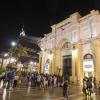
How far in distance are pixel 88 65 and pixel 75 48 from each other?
16.2 ft

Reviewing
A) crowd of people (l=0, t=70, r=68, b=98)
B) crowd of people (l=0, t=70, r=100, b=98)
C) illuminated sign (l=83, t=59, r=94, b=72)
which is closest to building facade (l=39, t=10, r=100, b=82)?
illuminated sign (l=83, t=59, r=94, b=72)

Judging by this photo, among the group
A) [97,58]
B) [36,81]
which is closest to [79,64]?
[97,58]

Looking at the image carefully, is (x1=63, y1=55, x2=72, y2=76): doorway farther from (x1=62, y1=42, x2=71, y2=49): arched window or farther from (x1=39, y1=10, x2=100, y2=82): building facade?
(x1=62, y1=42, x2=71, y2=49): arched window

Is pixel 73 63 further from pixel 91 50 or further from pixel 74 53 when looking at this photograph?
pixel 91 50

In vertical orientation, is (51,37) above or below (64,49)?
above

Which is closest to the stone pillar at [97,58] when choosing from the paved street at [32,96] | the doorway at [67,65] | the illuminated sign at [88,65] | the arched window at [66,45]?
the illuminated sign at [88,65]

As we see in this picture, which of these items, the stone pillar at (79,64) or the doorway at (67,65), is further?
the doorway at (67,65)

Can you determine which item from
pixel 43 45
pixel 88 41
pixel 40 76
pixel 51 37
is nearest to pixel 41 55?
pixel 43 45

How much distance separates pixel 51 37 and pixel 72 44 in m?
9.77

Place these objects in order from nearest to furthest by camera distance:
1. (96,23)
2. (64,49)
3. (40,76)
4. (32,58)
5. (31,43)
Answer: (40,76)
(96,23)
(64,49)
(32,58)
(31,43)

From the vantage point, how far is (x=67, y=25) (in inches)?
1473

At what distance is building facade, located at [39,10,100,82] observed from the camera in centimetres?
2959

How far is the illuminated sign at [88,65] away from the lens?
1132 inches

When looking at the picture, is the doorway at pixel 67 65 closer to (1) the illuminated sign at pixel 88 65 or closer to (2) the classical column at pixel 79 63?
(2) the classical column at pixel 79 63
